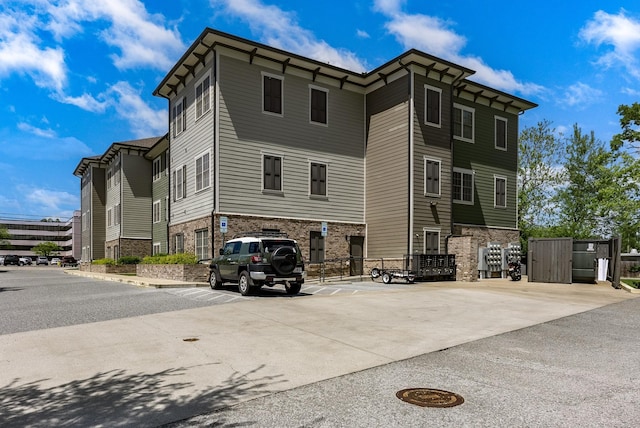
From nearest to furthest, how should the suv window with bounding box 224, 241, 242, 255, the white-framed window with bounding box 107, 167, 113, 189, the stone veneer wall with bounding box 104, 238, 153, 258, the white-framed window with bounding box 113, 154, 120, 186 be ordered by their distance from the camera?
the suv window with bounding box 224, 241, 242, 255 < the stone veneer wall with bounding box 104, 238, 153, 258 < the white-framed window with bounding box 113, 154, 120, 186 < the white-framed window with bounding box 107, 167, 113, 189

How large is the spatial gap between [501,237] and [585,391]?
25933 mm

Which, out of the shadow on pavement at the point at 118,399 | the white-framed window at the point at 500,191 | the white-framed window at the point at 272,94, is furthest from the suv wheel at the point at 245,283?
the white-framed window at the point at 500,191

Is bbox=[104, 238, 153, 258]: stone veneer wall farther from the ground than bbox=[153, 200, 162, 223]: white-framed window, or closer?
closer

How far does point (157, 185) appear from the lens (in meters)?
39.3

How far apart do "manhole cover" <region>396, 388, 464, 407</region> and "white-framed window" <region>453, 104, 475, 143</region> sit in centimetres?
2460

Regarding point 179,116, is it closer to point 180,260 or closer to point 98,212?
point 180,260

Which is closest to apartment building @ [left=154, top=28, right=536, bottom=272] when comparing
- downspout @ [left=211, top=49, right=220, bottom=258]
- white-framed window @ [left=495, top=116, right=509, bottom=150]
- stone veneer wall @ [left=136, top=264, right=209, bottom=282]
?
downspout @ [left=211, top=49, right=220, bottom=258]

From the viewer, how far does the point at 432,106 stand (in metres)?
25.8

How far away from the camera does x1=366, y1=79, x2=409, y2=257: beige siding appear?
24891 millimetres

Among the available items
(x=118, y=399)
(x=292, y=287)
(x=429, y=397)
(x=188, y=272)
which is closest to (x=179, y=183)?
(x=188, y=272)

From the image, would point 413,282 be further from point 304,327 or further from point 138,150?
point 138,150

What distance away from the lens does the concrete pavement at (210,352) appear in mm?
5406

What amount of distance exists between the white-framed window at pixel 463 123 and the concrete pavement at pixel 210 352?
16411 millimetres

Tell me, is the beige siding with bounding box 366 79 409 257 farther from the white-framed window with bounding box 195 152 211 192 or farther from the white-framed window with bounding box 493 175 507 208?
the white-framed window with bounding box 195 152 211 192
